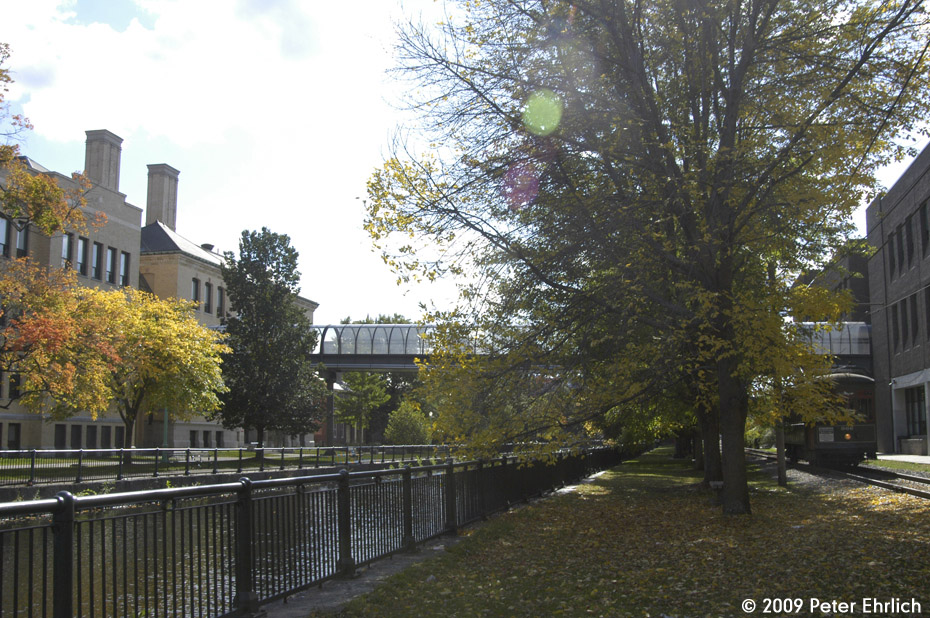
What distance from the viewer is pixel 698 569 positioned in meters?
8.90

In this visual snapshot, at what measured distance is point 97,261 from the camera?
151ft

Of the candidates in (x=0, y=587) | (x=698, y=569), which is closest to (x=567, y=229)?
(x=698, y=569)

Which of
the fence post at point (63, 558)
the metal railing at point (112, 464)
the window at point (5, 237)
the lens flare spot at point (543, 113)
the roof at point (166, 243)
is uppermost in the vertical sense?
the roof at point (166, 243)

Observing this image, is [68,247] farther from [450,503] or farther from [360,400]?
[450,503]

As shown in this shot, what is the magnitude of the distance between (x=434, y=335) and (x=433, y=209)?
83.7 inches

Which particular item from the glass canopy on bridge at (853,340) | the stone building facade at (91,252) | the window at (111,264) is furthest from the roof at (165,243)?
the glass canopy on bridge at (853,340)

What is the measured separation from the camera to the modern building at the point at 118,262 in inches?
1532

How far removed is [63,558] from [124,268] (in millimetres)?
47803

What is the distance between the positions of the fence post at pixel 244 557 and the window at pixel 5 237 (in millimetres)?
36781

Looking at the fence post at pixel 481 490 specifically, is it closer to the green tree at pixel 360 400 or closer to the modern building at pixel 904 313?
the modern building at pixel 904 313

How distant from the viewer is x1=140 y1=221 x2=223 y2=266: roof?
185ft

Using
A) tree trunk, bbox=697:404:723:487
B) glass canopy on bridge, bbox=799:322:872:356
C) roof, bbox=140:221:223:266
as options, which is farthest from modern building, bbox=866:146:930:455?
roof, bbox=140:221:223:266

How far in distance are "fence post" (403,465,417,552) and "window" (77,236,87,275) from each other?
39.7m

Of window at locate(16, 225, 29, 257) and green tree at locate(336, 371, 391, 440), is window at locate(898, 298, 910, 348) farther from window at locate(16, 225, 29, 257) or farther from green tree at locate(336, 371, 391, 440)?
window at locate(16, 225, 29, 257)
